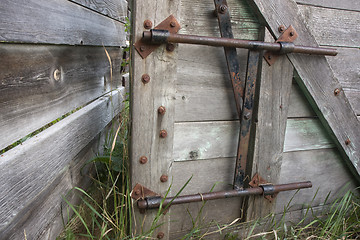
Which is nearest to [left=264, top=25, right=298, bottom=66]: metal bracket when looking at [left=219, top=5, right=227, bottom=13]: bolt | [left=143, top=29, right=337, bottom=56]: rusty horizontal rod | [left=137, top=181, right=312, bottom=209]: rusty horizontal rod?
[left=143, top=29, right=337, bottom=56]: rusty horizontal rod

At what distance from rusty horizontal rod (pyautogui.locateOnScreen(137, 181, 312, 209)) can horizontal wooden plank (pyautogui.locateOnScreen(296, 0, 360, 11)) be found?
43.6 inches

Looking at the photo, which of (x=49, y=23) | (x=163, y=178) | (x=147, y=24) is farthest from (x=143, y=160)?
(x=49, y=23)

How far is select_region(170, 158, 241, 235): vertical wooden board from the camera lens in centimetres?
172

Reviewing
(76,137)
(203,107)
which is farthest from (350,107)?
(76,137)

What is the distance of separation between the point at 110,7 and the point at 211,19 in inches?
53.5

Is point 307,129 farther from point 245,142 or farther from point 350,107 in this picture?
point 245,142

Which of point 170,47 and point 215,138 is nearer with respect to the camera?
point 170,47

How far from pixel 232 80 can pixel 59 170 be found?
105 centimetres

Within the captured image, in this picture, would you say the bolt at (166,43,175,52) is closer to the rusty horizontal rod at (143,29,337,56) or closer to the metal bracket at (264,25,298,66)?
the rusty horizontal rod at (143,29,337,56)

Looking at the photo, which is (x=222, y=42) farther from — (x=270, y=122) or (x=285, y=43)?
(x=270, y=122)

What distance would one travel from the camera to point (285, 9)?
1.63 meters

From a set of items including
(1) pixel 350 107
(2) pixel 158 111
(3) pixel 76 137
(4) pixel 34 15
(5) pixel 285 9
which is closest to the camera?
(4) pixel 34 15

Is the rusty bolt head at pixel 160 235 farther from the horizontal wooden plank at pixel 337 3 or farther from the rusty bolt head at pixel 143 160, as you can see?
the horizontal wooden plank at pixel 337 3

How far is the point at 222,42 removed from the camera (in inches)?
59.2
